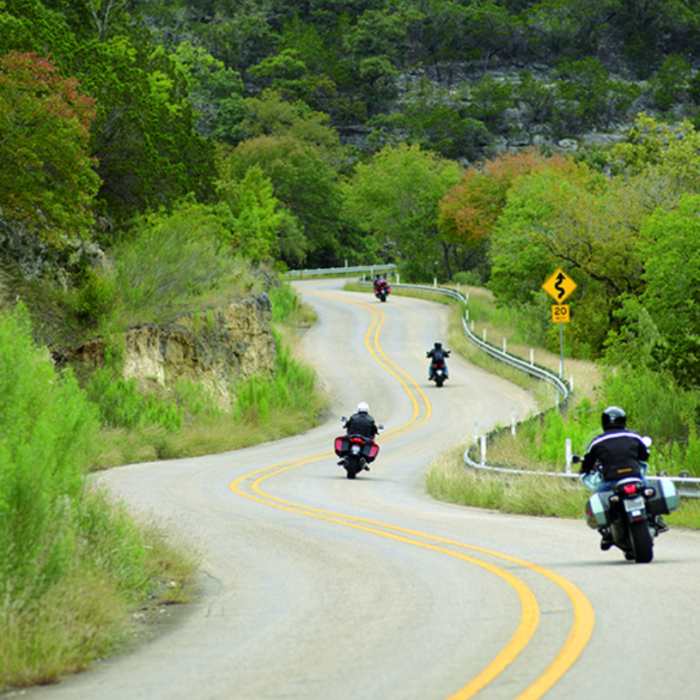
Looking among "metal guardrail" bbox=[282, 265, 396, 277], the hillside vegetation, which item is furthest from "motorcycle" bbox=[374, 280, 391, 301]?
"metal guardrail" bbox=[282, 265, 396, 277]

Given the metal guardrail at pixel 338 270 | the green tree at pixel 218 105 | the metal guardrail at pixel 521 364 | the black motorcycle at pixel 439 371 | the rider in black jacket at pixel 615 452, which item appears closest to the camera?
the rider in black jacket at pixel 615 452

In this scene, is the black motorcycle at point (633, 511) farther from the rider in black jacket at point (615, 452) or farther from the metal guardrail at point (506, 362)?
the metal guardrail at point (506, 362)

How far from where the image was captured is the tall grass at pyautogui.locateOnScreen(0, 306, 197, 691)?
636cm

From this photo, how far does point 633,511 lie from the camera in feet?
30.1

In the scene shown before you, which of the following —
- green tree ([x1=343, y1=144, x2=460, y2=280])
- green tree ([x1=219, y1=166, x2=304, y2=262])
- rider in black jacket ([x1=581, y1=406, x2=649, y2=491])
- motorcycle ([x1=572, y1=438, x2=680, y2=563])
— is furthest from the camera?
green tree ([x1=343, y1=144, x2=460, y2=280])

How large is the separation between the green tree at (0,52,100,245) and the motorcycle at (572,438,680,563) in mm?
18810

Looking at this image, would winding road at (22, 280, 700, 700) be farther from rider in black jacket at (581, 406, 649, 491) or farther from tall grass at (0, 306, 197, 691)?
rider in black jacket at (581, 406, 649, 491)

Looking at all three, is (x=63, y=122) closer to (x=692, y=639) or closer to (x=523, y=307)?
(x=692, y=639)

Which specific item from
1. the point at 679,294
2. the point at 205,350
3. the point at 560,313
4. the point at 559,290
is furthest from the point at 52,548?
the point at 559,290

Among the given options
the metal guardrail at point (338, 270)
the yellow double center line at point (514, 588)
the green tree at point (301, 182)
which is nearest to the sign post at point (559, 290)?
the yellow double center line at point (514, 588)

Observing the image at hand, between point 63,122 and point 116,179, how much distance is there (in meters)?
9.22

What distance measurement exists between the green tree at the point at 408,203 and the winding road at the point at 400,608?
59.0m

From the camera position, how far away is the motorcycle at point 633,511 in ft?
30.2

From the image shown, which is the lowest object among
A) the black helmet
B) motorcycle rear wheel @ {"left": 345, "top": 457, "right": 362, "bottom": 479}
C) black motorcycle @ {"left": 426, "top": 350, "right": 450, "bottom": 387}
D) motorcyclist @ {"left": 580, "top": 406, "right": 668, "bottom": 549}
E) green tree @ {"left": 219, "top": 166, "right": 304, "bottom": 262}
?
motorcycle rear wheel @ {"left": 345, "top": 457, "right": 362, "bottom": 479}
